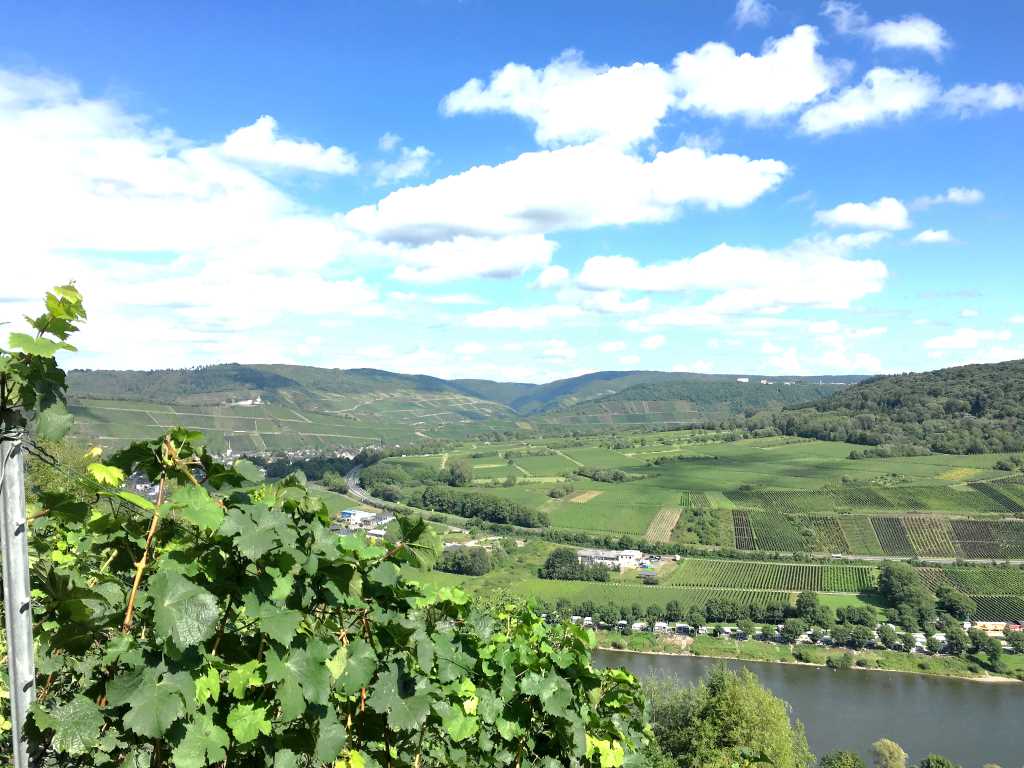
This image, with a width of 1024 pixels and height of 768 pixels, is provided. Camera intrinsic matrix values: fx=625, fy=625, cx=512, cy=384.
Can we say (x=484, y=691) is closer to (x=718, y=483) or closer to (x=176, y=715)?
(x=176, y=715)

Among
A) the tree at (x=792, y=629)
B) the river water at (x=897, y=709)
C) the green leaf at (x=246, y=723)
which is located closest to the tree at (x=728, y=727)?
the river water at (x=897, y=709)

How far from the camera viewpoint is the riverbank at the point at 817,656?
49562 millimetres

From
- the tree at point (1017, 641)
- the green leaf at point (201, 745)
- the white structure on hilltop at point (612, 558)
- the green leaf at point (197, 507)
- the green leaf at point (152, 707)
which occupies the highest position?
the green leaf at point (197, 507)

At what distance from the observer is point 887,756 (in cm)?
3156

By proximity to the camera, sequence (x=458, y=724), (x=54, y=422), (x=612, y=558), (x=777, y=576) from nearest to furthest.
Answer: (x=54, y=422) < (x=458, y=724) < (x=777, y=576) < (x=612, y=558)

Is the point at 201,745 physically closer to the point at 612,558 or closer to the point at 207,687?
the point at 207,687

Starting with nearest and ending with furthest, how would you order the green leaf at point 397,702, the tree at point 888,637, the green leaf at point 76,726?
the green leaf at point 76,726, the green leaf at point 397,702, the tree at point 888,637

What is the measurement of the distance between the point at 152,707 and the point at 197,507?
61 centimetres

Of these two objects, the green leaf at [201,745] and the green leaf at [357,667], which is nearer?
the green leaf at [201,745]

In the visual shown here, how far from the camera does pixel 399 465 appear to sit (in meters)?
127

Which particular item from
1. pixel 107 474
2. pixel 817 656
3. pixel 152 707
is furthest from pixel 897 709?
pixel 107 474

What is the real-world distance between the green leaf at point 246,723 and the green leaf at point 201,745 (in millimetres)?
46

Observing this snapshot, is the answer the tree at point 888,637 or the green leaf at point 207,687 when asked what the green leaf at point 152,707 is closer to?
the green leaf at point 207,687

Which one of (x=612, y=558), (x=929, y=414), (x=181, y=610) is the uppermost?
(x=929, y=414)
